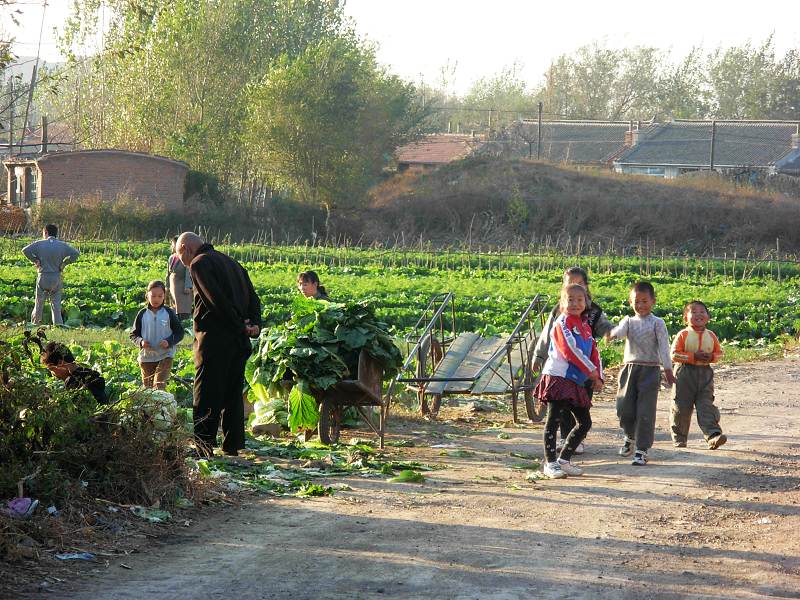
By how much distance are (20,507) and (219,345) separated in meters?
3.16

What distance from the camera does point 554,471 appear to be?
8.84 metres

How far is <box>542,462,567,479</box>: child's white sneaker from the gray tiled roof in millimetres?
64752

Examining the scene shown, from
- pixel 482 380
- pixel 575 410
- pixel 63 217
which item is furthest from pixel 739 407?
pixel 63 217

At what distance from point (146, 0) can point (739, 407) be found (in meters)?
8.23

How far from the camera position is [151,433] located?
764 cm

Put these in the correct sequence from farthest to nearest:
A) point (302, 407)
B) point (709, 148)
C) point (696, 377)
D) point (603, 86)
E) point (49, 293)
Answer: point (603, 86)
point (709, 148)
point (49, 293)
point (696, 377)
point (302, 407)

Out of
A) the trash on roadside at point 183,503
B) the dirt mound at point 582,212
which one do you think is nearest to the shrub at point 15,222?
the dirt mound at point 582,212

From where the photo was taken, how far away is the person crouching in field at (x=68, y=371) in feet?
27.2

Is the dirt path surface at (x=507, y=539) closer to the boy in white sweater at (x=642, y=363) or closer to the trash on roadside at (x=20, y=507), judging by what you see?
the boy in white sweater at (x=642, y=363)

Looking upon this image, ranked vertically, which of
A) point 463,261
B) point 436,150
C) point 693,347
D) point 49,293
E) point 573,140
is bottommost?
point 49,293

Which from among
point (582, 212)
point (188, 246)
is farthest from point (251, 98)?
point (188, 246)

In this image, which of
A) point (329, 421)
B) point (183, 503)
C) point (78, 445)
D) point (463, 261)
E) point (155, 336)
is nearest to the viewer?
point (78, 445)

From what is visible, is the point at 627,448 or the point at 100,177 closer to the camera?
the point at 627,448

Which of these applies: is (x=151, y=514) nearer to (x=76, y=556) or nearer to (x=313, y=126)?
(x=76, y=556)
